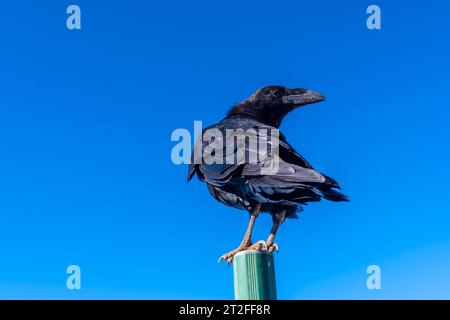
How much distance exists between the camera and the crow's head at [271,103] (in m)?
7.80

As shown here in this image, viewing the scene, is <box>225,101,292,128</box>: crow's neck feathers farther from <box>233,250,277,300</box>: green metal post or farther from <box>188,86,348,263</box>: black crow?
<box>233,250,277,300</box>: green metal post

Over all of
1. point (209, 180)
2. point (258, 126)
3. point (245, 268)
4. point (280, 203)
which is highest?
point (258, 126)

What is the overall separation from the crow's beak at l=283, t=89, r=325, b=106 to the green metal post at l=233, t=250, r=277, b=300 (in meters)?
3.28

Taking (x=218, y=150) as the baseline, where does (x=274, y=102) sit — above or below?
above

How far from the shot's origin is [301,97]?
7.77 meters

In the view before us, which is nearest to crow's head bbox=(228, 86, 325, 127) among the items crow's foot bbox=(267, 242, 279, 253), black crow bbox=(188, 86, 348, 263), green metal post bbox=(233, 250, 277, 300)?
black crow bbox=(188, 86, 348, 263)

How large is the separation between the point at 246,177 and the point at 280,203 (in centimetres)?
43

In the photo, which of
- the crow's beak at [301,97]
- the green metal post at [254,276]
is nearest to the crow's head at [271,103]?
the crow's beak at [301,97]

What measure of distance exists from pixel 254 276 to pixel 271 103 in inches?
146
